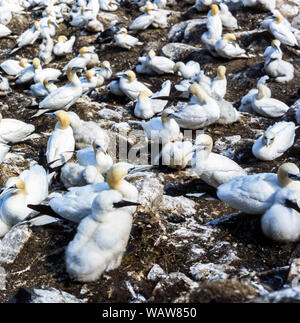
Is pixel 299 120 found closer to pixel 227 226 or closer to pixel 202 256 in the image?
pixel 227 226

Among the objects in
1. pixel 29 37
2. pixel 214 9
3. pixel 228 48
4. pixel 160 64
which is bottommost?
pixel 29 37

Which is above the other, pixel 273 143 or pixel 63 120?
pixel 63 120

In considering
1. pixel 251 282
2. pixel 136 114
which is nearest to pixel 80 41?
pixel 136 114

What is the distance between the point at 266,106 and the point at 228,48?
288 cm

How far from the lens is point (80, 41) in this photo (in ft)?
43.7

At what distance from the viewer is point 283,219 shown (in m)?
4.02

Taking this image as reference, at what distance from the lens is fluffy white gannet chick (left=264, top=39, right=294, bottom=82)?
10.1 meters

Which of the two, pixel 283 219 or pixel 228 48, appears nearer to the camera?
pixel 283 219

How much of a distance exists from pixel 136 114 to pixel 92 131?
186 cm

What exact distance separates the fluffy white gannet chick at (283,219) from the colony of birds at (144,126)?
0.01m

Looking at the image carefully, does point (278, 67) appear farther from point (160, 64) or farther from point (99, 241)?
point (99, 241)

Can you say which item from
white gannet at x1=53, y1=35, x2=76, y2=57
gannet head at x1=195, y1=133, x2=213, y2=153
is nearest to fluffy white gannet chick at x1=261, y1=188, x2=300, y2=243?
gannet head at x1=195, y1=133, x2=213, y2=153

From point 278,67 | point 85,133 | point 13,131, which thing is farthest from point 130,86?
point 278,67

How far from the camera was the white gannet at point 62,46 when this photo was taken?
12398 millimetres
